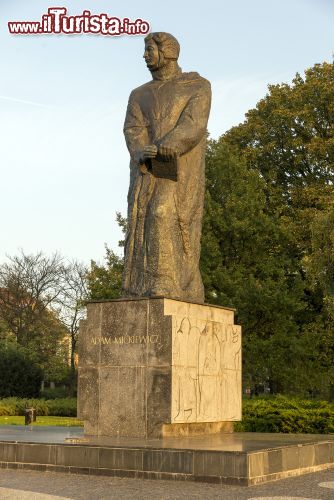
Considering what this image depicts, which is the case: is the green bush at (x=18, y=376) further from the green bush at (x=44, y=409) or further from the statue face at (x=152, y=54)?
the statue face at (x=152, y=54)

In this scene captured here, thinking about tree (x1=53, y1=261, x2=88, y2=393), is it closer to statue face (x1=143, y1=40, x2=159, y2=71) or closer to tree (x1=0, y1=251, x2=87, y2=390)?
tree (x1=0, y1=251, x2=87, y2=390)

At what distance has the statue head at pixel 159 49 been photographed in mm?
12984

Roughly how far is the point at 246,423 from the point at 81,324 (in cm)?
604

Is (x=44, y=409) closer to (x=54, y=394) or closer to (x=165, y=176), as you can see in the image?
(x=54, y=394)

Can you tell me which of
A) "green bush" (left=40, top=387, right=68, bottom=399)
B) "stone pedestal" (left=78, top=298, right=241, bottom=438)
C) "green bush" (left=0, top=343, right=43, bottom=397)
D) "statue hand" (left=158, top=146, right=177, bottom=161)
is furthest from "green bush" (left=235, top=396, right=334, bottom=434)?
"green bush" (left=40, top=387, right=68, bottom=399)

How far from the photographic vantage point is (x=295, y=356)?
96.0 ft

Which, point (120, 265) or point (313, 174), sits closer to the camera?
point (120, 265)

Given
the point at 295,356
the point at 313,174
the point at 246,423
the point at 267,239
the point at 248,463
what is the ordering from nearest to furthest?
the point at 248,463, the point at 246,423, the point at 295,356, the point at 267,239, the point at 313,174

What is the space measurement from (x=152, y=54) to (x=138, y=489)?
23.8ft

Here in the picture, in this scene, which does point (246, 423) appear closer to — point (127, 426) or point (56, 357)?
point (127, 426)

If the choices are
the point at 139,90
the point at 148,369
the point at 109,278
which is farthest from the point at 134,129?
the point at 109,278

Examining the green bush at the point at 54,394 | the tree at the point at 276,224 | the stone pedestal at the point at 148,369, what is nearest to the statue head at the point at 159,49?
the stone pedestal at the point at 148,369

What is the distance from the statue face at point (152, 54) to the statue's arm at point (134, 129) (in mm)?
630

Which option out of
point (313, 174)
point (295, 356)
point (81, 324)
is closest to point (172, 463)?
point (81, 324)
